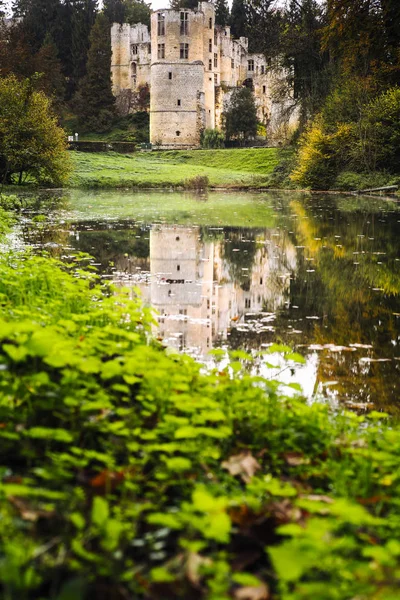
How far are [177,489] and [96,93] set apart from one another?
6743 cm

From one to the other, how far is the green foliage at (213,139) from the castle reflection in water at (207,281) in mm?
44737

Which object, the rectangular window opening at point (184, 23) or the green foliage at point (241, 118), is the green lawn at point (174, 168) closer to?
the green foliage at point (241, 118)

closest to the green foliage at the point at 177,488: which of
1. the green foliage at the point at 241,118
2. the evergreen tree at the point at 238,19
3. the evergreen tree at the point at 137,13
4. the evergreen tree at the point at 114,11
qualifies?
the green foliage at the point at 241,118

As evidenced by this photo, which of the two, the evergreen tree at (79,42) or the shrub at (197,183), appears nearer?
the shrub at (197,183)

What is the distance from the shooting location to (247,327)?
6637 mm

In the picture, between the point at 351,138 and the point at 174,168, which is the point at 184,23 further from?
the point at 351,138

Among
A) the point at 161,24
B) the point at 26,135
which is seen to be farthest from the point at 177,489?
the point at 161,24

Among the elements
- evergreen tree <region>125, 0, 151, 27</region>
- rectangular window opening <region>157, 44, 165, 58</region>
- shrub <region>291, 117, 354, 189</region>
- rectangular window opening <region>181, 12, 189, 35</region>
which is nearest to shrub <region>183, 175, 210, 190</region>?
shrub <region>291, 117, 354, 189</region>

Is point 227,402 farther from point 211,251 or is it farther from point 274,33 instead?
point 274,33

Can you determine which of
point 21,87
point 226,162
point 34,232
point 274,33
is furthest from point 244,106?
A: point 34,232

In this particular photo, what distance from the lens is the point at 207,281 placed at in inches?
361

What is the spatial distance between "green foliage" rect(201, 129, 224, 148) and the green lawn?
13.7 ft

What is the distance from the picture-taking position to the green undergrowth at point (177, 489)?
196cm

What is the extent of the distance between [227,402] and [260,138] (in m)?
59.1
